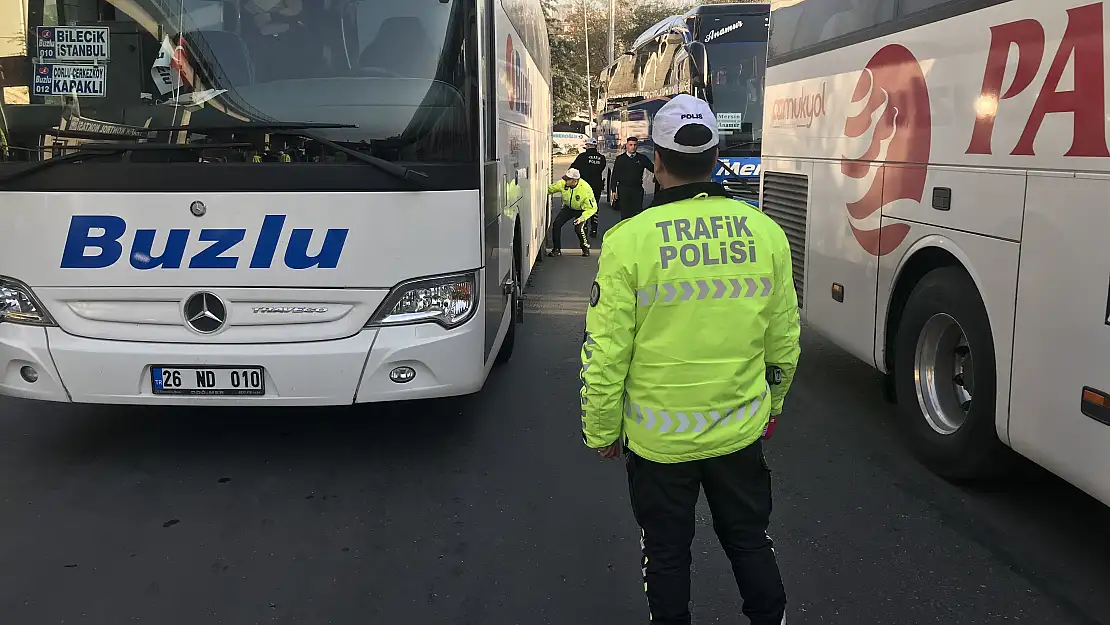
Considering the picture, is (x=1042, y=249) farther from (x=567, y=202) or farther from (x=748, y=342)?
(x=567, y=202)

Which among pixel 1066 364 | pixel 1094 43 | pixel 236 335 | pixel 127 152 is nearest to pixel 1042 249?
pixel 1066 364

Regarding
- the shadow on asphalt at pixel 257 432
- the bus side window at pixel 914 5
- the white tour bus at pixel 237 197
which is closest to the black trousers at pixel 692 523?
the white tour bus at pixel 237 197

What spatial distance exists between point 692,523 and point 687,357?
53 cm

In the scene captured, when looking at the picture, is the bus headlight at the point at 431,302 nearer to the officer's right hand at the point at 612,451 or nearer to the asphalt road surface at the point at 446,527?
the asphalt road surface at the point at 446,527

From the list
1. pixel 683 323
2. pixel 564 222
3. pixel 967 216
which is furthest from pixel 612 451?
pixel 564 222

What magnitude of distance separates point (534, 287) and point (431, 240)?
679cm

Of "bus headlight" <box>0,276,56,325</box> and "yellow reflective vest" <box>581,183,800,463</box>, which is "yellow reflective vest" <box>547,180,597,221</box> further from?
"yellow reflective vest" <box>581,183,800,463</box>

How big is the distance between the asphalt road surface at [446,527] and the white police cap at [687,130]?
5.89ft

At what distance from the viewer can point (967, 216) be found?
4492mm

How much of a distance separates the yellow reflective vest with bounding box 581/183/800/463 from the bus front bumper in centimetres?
209

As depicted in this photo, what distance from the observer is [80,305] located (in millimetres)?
4719

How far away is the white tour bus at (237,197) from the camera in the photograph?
4.54 meters

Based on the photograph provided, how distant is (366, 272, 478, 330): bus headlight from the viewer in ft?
15.4

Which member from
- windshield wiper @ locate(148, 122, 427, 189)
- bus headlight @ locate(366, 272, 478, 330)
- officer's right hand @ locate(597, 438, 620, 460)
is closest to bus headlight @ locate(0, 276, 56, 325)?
windshield wiper @ locate(148, 122, 427, 189)
